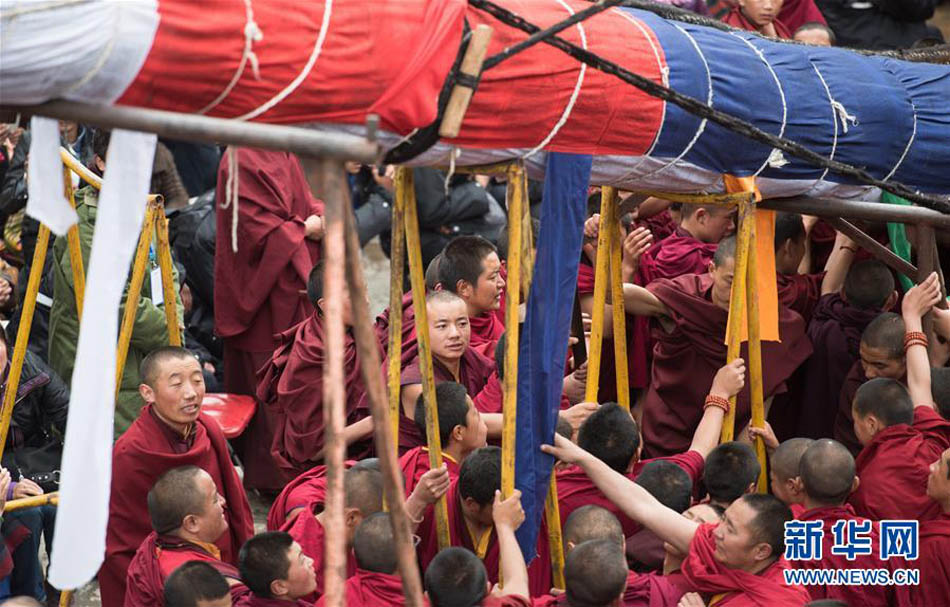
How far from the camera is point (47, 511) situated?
251 inches

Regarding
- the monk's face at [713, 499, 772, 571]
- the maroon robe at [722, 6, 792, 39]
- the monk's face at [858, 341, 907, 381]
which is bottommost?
the monk's face at [713, 499, 772, 571]

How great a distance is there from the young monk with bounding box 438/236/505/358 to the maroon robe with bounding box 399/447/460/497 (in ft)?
3.70

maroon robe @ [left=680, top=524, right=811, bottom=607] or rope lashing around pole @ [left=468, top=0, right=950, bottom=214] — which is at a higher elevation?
rope lashing around pole @ [left=468, top=0, right=950, bottom=214]

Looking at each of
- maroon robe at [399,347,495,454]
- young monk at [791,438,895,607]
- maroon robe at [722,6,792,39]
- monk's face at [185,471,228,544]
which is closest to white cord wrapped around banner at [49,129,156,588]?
monk's face at [185,471,228,544]

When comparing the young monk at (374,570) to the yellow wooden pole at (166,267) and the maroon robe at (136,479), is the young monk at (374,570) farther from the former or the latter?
the yellow wooden pole at (166,267)

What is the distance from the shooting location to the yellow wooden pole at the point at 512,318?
4.65m

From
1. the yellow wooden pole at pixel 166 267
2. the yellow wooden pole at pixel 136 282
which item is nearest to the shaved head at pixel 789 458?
the yellow wooden pole at pixel 166 267

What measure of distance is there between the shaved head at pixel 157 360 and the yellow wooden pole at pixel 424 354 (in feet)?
4.15

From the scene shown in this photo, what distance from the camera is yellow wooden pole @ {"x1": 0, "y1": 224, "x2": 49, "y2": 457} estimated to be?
5.67 meters

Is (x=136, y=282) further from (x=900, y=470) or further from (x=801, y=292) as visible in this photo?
(x=801, y=292)

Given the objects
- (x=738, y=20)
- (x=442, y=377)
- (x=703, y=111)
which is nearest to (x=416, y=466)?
(x=442, y=377)

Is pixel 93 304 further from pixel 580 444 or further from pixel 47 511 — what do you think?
pixel 47 511

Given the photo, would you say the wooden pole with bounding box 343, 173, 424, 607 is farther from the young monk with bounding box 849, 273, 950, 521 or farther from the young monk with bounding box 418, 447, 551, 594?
the young monk with bounding box 849, 273, 950, 521

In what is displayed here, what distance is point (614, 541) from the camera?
16.0ft
